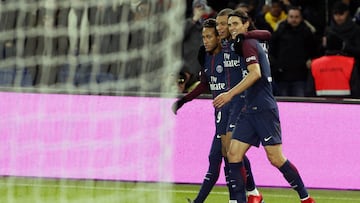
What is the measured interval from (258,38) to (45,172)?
3143 millimetres

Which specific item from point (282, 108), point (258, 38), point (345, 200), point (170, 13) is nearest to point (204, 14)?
point (282, 108)

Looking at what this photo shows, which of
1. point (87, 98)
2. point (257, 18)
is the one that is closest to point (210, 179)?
point (87, 98)

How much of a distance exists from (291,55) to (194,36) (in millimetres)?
1250

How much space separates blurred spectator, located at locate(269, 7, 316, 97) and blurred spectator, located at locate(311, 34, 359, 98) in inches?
16.9

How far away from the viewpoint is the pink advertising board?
40.3ft

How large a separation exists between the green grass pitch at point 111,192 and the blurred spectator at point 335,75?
5.71 ft

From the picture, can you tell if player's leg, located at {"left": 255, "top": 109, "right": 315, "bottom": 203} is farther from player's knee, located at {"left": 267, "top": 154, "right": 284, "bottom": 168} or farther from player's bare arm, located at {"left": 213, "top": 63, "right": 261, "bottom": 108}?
player's bare arm, located at {"left": 213, "top": 63, "right": 261, "bottom": 108}

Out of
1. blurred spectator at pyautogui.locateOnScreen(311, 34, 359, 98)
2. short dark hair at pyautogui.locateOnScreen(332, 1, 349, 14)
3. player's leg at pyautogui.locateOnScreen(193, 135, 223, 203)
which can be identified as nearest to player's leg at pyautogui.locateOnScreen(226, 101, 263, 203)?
player's leg at pyautogui.locateOnScreen(193, 135, 223, 203)

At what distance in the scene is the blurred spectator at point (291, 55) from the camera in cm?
1566

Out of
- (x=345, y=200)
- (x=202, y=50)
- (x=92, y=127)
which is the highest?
(x=202, y=50)

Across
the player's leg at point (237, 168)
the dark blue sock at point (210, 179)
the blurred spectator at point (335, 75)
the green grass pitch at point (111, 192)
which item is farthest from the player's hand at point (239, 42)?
the blurred spectator at point (335, 75)

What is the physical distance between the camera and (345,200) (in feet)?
43.8

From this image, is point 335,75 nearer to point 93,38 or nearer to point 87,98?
point 87,98

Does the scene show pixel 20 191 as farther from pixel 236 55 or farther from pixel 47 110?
pixel 236 55
